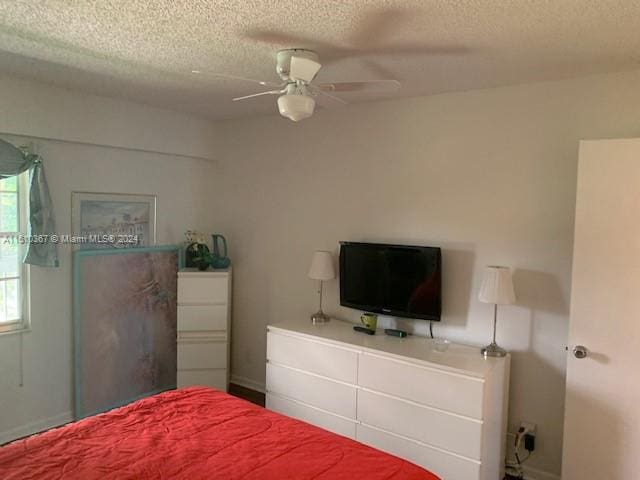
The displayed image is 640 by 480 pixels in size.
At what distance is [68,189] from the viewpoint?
3.56 metres

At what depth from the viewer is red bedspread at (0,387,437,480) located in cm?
188

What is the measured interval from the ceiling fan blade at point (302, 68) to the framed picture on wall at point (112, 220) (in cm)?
223

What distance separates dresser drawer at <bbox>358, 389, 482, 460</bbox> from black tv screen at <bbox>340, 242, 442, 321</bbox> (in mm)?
630

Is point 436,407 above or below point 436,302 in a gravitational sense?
below

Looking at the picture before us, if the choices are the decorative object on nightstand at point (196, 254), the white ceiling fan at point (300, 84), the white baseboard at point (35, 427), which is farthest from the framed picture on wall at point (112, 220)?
the white ceiling fan at point (300, 84)

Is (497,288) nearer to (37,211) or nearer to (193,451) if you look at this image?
(193,451)

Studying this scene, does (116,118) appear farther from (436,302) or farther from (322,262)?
(436,302)

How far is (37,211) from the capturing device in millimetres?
3344

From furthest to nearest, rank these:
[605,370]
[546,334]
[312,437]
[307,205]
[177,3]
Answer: [307,205], [546,334], [605,370], [312,437], [177,3]

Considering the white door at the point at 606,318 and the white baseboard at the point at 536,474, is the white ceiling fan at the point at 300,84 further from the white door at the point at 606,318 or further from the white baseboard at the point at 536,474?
the white baseboard at the point at 536,474

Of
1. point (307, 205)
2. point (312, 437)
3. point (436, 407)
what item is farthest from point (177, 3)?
point (436, 407)

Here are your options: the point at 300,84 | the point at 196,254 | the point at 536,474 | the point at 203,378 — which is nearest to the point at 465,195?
the point at 300,84

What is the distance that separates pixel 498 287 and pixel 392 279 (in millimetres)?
766

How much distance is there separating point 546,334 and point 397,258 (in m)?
1.05
